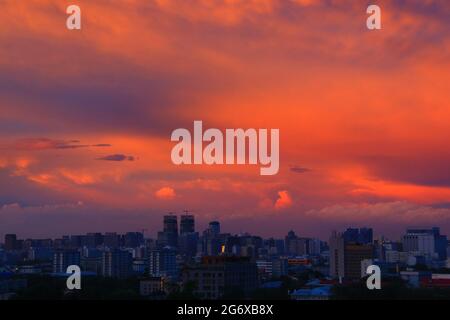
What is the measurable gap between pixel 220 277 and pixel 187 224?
106 feet

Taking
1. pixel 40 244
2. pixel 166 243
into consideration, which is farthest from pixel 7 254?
pixel 166 243

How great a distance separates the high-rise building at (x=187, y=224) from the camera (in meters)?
57.5

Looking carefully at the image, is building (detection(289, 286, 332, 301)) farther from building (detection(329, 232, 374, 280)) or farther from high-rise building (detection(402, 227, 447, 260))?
high-rise building (detection(402, 227, 447, 260))

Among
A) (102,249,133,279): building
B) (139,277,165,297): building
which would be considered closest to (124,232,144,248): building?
(102,249,133,279): building

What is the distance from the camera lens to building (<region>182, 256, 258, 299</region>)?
26.2 metres

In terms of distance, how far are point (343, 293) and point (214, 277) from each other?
14.2 ft

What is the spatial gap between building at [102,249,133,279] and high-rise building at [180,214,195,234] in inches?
404

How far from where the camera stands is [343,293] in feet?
86.3

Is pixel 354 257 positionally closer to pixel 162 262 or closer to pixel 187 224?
pixel 162 262

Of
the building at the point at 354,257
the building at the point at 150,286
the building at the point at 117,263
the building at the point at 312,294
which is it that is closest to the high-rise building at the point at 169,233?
the building at the point at 117,263

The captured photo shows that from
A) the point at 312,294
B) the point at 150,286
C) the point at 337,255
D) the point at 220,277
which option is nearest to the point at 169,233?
the point at 337,255

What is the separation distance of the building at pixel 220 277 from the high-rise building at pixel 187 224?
27.4m

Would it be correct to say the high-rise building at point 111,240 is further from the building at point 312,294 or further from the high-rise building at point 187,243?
the building at point 312,294
